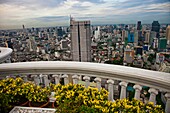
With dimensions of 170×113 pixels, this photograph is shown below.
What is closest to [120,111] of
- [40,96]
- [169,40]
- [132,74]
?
[132,74]

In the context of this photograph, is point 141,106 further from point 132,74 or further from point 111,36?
point 111,36

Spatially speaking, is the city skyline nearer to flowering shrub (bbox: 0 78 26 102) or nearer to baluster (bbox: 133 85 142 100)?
flowering shrub (bbox: 0 78 26 102)

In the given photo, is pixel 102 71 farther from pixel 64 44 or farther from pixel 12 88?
pixel 64 44

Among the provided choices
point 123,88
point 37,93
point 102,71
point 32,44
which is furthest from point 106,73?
point 32,44

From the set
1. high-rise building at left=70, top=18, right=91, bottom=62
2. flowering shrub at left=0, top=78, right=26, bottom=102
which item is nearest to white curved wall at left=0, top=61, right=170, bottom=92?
flowering shrub at left=0, top=78, right=26, bottom=102

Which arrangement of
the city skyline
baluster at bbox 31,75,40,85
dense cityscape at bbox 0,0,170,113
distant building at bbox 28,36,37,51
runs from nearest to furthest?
dense cityscape at bbox 0,0,170,113
baluster at bbox 31,75,40,85
the city skyline
distant building at bbox 28,36,37,51

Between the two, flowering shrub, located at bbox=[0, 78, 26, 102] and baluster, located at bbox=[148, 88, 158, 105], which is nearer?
baluster, located at bbox=[148, 88, 158, 105]
